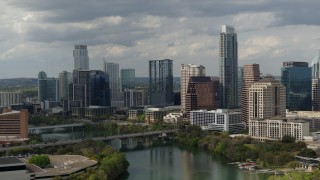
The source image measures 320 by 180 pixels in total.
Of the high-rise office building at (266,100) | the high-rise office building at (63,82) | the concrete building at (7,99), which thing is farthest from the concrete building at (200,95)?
the high-rise office building at (63,82)

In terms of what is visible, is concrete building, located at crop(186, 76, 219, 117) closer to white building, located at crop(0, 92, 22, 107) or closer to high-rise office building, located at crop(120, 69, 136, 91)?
white building, located at crop(0, 92, 22, 107)

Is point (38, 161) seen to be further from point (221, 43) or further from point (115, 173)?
point (221, 43)

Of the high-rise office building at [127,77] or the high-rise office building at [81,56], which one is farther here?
the high-rise office building at [127,77]

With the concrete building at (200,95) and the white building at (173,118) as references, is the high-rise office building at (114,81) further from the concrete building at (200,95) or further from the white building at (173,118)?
the white building at (173,118)

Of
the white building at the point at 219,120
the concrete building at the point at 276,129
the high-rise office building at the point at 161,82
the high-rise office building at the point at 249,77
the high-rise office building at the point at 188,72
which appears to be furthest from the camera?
the high-rise office building at the point at 161,82

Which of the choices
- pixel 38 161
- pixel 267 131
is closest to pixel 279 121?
pixel 267 131

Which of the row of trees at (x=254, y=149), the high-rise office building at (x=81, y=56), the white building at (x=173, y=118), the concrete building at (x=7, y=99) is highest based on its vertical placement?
the high-rise office building at (x=81, y=56)
